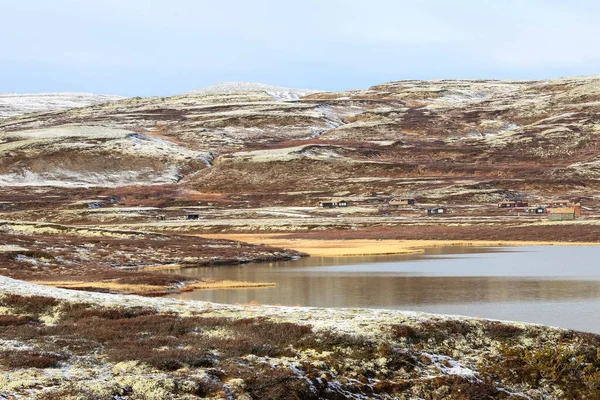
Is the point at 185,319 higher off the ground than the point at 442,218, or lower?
higher

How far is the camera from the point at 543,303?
38969mm

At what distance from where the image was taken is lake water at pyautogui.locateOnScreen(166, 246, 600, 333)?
37.1 metres

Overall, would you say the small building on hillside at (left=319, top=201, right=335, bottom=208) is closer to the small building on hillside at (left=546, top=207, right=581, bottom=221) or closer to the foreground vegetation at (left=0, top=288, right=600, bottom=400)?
the small building on hillside at (left=546, top=207, right=581, bottom=221)

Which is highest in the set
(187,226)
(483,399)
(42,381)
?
(42,381)

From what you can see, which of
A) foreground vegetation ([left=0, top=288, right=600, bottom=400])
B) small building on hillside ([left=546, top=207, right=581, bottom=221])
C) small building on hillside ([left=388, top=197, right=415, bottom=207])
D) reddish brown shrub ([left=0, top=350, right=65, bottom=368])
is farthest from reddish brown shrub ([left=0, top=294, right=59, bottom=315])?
small building on hillside ([left=388, top=197, right=415, bottom=207])

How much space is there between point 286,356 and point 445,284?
103 ft

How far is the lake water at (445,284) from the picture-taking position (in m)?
37.1

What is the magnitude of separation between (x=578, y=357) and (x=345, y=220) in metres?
111

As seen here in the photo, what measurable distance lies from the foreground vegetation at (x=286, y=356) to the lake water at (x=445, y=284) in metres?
9.26

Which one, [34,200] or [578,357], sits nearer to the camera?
[578,357]

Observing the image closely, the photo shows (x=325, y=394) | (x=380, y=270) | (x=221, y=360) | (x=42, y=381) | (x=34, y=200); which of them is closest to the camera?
(x=42, y=381)

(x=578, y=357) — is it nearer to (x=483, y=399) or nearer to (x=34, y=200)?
(x=483, y=399)

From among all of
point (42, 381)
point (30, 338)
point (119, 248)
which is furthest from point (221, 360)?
point (119, 248)

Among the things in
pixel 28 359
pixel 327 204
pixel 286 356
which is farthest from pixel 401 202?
pixel 28 359
